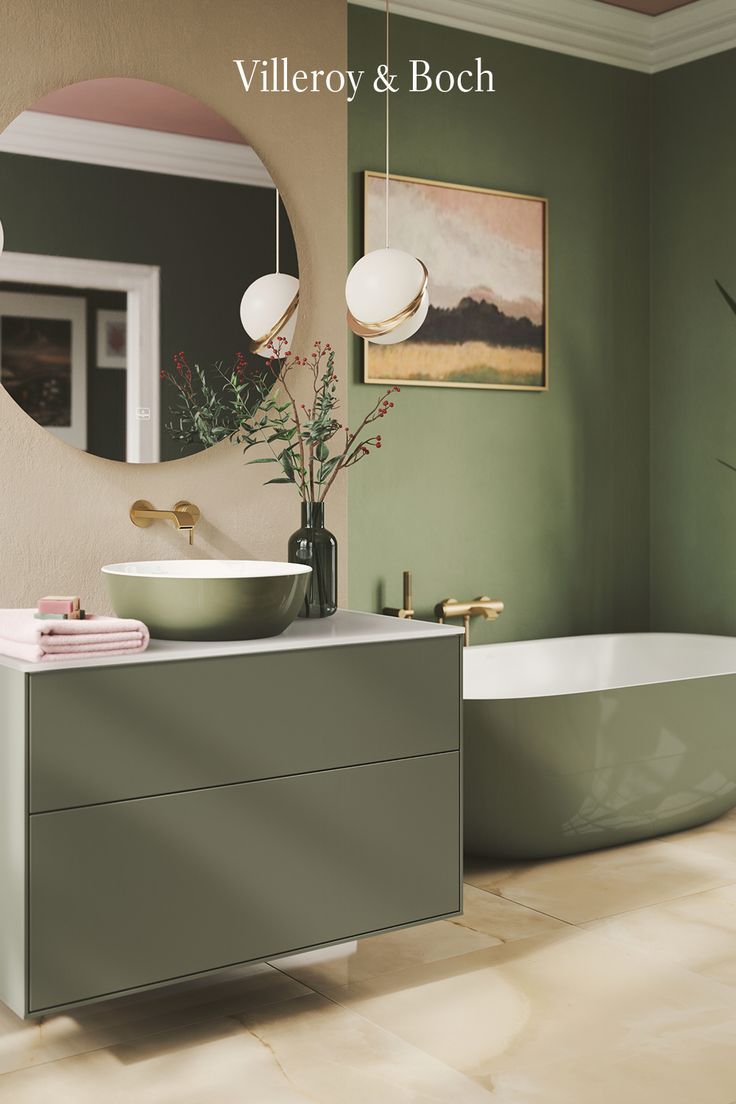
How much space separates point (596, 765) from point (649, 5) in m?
2.65

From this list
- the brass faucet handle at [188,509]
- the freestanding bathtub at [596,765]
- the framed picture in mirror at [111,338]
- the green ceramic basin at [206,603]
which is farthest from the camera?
the freestanding bathtub at [596,765]

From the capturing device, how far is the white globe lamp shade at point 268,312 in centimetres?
297

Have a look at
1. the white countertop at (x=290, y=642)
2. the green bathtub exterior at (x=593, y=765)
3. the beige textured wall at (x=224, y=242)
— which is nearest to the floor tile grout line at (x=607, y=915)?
the green bathtub exterior at (x=593, y=765)

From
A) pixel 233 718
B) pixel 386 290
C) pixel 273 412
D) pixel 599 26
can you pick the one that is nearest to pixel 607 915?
pixel 233 718

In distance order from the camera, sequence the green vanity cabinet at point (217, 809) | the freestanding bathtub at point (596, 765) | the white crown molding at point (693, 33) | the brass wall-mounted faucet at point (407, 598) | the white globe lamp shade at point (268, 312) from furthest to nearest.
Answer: the white crown molding at point (693, 33), the brass wall-mounted faucet at point (407, 598), the freestanding bathtub at point (596, 765), the white globe lamp shade at point (268, 312), the green vanity cabinet at point (217, 809)

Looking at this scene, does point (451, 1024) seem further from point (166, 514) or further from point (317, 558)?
point (166, 514)

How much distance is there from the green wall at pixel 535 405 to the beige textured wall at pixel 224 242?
2.29 ft

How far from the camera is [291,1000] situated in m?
2.47

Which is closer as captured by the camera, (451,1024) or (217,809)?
(217,809)

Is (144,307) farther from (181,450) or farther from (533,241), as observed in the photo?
(533,241)

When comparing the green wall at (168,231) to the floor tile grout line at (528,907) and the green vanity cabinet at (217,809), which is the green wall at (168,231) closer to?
the green vanity cabinet at (217,809)

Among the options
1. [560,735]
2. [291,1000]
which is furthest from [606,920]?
[291,1000]

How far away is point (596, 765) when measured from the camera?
3.25m

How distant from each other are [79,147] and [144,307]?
372 mm
